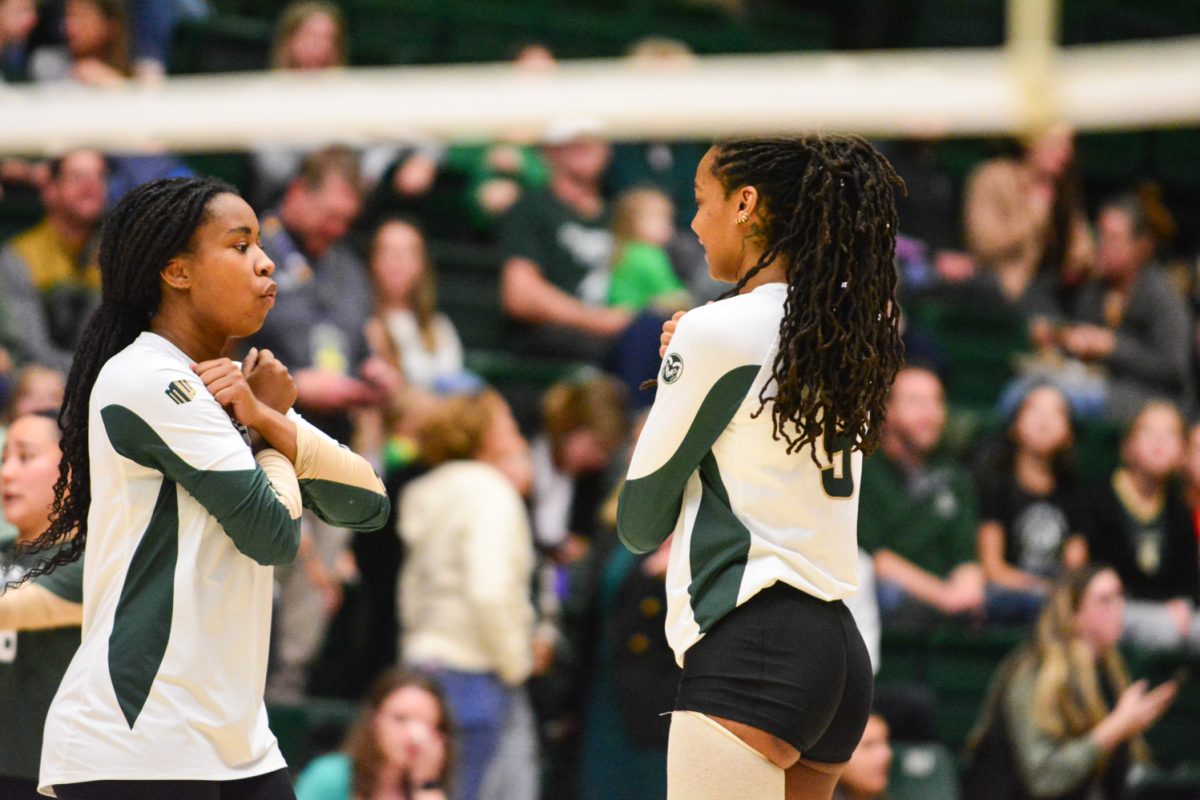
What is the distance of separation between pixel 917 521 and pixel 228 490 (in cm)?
481

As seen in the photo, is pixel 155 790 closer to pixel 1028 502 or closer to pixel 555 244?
pixel 555 244

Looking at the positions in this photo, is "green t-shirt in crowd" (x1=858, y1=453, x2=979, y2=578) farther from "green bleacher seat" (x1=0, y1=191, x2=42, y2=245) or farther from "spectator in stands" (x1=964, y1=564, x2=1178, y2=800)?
"green bleacher seat" (x1=0, y1=191, x2=42, y2=245)

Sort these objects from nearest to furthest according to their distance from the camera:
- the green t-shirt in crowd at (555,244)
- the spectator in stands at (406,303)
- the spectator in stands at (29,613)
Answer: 1. the spectator in stands at (29,613)
2. the spectator in stands at (406,303)
3. the green t-shirt in crowd at (555,244)

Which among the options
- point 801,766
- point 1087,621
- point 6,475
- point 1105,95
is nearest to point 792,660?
point 801,766

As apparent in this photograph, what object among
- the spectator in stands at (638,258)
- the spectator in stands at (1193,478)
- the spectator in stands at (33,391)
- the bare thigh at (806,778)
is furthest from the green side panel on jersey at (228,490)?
the spectator in stands at (1193,478)

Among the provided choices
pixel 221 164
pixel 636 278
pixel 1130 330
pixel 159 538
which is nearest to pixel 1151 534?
pixel 1130 330

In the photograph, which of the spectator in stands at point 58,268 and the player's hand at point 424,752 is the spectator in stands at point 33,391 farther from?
the player's hand at point 424,752

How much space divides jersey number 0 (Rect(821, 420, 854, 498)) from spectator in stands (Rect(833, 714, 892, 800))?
3.08 m

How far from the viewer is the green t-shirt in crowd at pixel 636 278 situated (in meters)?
7.82

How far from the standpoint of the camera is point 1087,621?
21.9 feet

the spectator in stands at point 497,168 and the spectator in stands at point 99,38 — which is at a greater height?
the spectator in stands at point 99,38

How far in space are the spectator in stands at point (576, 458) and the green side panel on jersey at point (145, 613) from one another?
3658mm

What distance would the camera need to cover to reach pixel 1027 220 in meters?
9.06

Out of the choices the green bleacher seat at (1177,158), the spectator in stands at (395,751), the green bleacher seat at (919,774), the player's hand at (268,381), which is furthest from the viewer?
the green bleacher seat at (1177,158)
